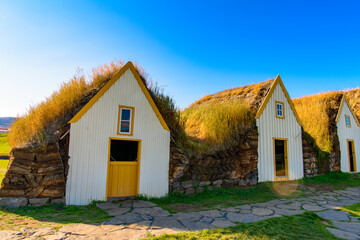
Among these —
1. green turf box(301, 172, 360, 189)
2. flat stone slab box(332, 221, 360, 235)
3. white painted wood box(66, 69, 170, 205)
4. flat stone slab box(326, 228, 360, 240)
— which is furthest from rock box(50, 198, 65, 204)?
green turf box(301, 172, 360, 189)

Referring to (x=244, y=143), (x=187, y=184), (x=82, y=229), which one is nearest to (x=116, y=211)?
(x=82, y=229)

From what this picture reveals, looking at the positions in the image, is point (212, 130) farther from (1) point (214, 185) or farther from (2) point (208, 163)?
(1) point (214, 185)

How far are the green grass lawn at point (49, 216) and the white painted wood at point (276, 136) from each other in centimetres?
780

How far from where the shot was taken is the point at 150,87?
9258 millimetres

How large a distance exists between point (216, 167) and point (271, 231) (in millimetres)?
4806

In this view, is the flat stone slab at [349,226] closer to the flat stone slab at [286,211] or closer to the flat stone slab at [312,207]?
the flat stone slab at [286,211]

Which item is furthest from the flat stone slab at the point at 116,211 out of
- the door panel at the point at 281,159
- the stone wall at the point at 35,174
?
the door panel at the point at 281,159

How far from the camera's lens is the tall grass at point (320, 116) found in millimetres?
15047

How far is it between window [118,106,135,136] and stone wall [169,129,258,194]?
1754 mm

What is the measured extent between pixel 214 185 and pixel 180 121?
2.95 metres

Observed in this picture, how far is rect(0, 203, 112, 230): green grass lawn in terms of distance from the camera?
510 centimetres

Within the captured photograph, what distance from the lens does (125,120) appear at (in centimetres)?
802

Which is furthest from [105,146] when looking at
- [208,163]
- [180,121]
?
[208,163]

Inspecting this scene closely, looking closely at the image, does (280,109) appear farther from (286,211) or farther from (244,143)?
(286,211)
